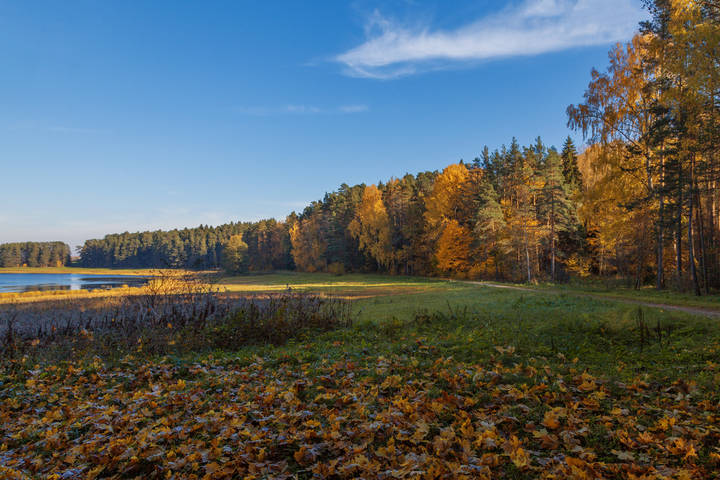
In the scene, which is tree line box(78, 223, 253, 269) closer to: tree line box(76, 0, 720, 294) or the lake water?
the lake water

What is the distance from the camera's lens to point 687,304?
39.8ft

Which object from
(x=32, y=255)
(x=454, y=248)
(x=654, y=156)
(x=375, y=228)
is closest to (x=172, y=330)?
(x=654, y=156)

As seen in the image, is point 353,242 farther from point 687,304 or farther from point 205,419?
point 205,419

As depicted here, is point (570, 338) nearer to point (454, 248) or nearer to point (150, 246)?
point (454, 248)

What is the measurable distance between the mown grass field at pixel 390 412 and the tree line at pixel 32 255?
164 m

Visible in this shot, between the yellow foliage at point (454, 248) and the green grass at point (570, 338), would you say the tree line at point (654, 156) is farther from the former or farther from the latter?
the yellow foliage at point (454, 248)

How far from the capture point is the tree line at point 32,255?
13000 centimetres

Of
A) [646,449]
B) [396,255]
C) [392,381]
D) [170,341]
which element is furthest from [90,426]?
[396,255]

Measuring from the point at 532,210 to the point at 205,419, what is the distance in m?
32.1

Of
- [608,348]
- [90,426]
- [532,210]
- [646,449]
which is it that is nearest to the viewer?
[646,449]

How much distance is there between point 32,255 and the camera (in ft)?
438

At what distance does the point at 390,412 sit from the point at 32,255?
568 ft

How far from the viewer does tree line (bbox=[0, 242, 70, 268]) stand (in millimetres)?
130000

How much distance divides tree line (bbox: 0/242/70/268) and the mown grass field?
16428 centimetres
